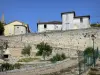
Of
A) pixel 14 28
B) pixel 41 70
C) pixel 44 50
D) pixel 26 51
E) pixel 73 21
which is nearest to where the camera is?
pixel 41 70

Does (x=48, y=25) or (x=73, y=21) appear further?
(x=48, y=25)

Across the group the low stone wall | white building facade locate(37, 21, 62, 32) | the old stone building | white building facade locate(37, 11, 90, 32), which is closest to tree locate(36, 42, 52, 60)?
white building facade locate(37, 11, 90, 32)

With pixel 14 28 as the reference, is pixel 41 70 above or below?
below

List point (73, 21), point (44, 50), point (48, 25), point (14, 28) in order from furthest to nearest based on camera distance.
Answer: point (14, 28), point (48, 25), point (73, 21), point (44, 50)

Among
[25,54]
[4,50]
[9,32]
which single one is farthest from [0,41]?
[9,32]

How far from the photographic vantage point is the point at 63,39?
4609 centimetres

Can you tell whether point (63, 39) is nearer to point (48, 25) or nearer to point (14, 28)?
point (48, 25)

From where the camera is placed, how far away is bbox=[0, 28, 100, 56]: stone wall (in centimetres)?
4399

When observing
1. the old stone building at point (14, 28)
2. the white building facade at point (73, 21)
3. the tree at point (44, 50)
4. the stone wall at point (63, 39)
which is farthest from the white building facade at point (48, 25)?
the tree at point (44, 50)

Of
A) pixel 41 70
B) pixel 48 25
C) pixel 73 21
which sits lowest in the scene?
pixel 41 70

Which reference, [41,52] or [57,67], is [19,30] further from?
[57,67]

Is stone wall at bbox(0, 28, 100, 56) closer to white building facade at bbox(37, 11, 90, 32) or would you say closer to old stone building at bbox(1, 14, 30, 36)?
white building facade at bbox(37, 11, 90, 32)

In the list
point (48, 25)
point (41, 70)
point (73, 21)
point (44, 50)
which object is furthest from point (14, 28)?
point (41, 70)

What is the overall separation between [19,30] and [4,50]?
17187mm
